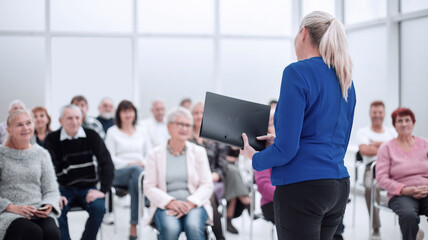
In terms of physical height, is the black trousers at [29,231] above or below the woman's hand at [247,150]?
below

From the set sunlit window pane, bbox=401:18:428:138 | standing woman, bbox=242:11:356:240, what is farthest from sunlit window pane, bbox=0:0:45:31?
standing woman, bbox=242:11:356:240

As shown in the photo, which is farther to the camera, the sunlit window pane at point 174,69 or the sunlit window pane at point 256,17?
the sunlit window pane at point 256,17

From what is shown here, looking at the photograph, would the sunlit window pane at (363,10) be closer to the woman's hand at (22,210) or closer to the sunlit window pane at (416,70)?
the sunlit window pane at (416,70)

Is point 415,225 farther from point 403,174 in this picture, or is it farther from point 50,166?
point 50,166

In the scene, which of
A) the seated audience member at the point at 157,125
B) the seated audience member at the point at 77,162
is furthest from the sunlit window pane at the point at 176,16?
Answer: the seated audience member at the point at 77,162

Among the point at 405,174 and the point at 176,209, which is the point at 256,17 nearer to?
the point at 405,174

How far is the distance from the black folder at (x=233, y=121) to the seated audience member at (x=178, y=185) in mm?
1506

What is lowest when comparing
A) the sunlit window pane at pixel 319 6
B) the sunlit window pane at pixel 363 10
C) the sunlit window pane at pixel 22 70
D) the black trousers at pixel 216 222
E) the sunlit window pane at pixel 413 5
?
the black trousers at pixel 216 222

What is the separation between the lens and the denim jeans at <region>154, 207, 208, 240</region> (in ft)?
10.6

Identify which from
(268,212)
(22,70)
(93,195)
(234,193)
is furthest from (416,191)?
(22,70)

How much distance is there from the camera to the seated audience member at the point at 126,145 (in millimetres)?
4777

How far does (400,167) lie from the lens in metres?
3.73

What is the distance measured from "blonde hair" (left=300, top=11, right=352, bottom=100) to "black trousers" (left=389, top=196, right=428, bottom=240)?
2111 millimetres

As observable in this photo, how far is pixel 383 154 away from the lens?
383 centimetres
